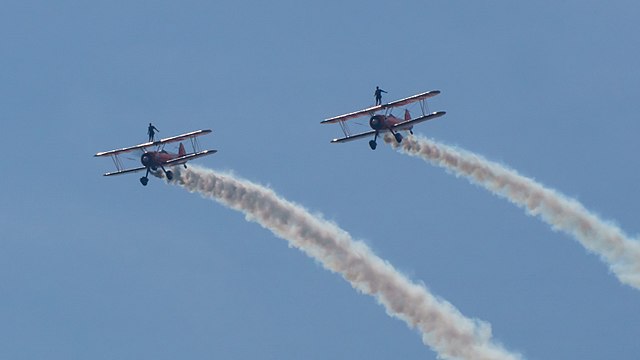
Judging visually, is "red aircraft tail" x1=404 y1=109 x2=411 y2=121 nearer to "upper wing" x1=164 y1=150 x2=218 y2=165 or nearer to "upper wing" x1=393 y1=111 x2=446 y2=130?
"upper wing" x1=393 y1=111 x2=446 y2=130

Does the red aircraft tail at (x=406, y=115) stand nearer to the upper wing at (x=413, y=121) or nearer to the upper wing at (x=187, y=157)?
the upper wing at (x=413, y=121)

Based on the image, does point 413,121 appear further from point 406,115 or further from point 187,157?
point 187,157

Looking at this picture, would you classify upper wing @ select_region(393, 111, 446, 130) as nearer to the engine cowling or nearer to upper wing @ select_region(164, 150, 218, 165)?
the engine cowling

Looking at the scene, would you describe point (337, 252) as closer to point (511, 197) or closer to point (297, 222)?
point (297, 222)

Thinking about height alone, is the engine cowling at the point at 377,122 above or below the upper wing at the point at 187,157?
above

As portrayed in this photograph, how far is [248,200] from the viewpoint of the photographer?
120 metres

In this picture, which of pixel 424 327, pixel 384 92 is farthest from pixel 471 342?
pixel 384 92

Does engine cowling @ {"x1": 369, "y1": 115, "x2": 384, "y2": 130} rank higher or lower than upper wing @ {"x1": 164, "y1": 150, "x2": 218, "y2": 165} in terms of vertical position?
higher

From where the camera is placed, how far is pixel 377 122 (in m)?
118

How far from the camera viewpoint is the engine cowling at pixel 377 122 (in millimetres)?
117875

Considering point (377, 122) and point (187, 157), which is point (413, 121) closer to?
point (377, 122)

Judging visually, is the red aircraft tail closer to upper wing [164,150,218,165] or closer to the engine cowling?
the engine cowling

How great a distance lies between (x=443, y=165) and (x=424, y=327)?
12250 millimetres

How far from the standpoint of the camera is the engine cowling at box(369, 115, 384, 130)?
118m
